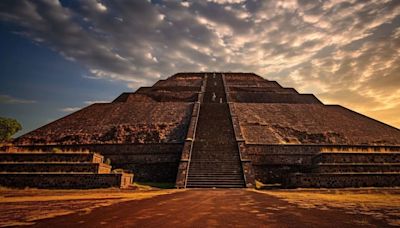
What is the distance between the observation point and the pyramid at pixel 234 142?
46.0 ft

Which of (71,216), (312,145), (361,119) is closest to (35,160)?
(71,216)

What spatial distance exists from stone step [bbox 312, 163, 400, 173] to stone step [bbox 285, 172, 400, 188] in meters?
0.58

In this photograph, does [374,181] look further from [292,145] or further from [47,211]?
[47,211]

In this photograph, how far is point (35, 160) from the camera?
14.5 metres

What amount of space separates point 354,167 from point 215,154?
765 centimetres

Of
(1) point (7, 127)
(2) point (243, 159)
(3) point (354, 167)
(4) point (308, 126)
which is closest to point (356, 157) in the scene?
(3) point (354, 167)

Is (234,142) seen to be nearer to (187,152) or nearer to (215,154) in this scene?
(215,154)

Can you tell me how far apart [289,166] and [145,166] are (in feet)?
30.8

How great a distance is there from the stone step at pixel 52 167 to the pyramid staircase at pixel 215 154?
200 inches

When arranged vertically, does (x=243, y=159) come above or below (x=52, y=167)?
above

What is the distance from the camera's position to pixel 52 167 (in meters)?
13.8

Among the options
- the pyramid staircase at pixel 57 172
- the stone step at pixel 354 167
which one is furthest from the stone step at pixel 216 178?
the stone step at pixel 354 167

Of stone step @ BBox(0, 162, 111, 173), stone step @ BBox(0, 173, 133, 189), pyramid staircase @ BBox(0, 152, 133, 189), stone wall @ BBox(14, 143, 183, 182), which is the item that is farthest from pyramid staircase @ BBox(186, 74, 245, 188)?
stone step @ BBox(0, 162, 111, 173)

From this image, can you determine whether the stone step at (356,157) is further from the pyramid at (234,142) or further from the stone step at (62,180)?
the stone step at (62,180)
